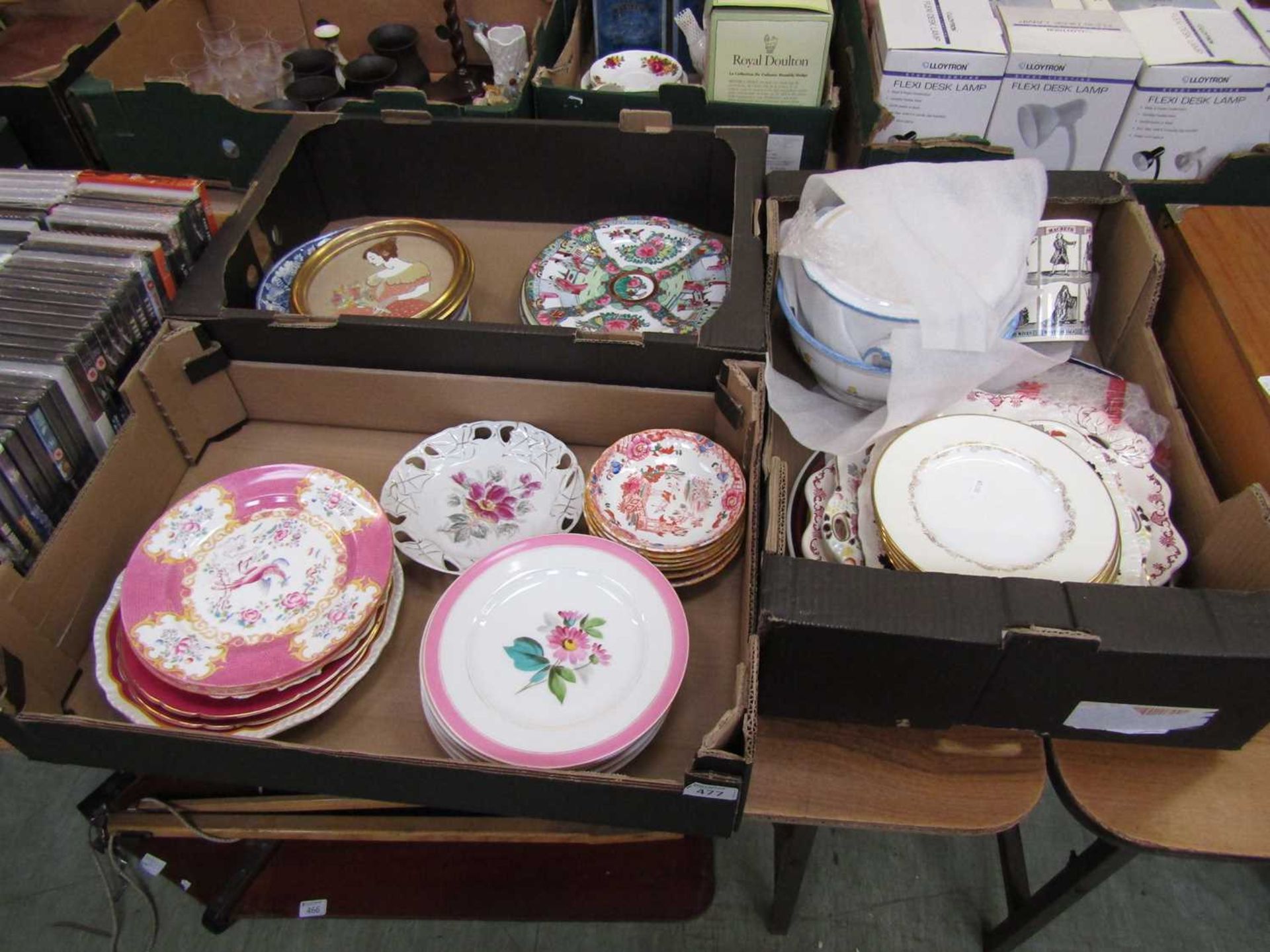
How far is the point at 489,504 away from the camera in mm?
1063

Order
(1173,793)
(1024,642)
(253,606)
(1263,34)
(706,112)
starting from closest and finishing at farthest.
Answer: (1024,642) < (1173,793) < (253,606) < (1263,34) < (706,112)

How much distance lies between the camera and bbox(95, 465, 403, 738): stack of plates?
0.88m

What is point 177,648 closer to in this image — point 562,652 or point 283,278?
point 562,652

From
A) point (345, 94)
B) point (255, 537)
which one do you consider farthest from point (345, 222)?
point (255, 537)

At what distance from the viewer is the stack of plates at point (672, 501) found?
3.19 feet

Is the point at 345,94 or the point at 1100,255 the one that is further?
the point at 345,94

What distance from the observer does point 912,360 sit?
3.12ft

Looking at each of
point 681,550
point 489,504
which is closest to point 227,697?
point 489,504

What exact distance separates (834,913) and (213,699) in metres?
1.09

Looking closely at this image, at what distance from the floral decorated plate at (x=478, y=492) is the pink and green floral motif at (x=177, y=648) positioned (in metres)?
0.22

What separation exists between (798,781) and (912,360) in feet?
1.50

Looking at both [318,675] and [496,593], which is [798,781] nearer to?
[496,593]

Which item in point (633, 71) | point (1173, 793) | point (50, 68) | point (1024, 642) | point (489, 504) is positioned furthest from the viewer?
point (633, 71)

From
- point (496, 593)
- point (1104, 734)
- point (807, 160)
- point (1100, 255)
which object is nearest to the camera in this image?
point (1104, 734)
